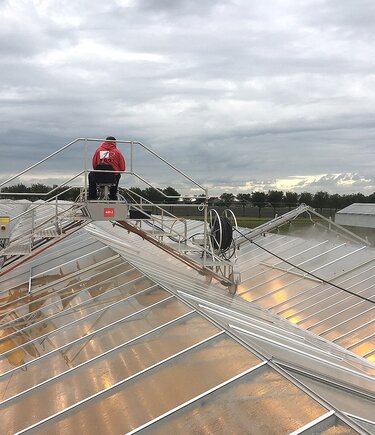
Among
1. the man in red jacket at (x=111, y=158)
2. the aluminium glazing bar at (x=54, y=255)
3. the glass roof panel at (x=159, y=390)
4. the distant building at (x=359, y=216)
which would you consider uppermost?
the man in red jacket at (x=111, y=158)

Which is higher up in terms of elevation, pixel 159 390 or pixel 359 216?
pixel 159 390

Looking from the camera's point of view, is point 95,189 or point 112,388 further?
point 95,189

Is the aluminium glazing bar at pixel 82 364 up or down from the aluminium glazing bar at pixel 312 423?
down

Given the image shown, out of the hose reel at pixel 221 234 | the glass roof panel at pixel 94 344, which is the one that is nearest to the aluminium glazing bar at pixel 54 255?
the hose reel at pixel 221 234

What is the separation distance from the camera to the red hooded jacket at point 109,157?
11.5m

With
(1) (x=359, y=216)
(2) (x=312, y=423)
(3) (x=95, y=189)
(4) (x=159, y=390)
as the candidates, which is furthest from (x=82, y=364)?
(1) (x=359, y=216)

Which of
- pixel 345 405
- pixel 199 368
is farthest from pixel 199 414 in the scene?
pixel 345 405

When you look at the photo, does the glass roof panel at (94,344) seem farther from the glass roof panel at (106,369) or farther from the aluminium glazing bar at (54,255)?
the aluminium glazing bar at (54,255)

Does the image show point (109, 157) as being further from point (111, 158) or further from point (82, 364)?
point (82, 364)

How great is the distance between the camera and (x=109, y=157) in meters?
11.5

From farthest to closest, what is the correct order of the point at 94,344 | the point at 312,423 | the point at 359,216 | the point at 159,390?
the point at 359,216, the point at 94,344, the point at 159,390, the point at 312,423

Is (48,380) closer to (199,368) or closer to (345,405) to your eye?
(199,368)

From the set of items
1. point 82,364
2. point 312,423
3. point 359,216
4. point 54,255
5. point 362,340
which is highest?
point 312,423

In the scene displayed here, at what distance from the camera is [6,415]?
17.1 ft
